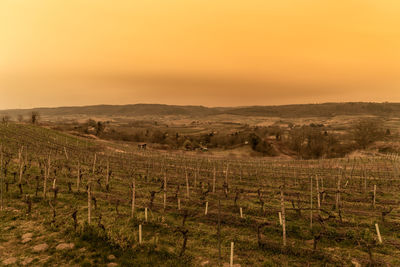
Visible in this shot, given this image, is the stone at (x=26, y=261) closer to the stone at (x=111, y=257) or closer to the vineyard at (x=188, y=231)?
the vineyard at (x=188, y=231)

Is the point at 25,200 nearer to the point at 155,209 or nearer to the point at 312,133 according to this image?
the point at 155,209

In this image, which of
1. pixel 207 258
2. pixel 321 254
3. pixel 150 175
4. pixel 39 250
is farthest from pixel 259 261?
pixel 150 175

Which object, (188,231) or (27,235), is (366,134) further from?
(27,235)

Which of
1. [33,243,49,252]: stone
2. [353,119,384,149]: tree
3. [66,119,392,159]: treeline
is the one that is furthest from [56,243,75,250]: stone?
[353,119,384,149]: tree

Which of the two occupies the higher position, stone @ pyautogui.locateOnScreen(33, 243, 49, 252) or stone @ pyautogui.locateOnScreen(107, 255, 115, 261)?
stone @ pyautogui.locateOnScreen(33, 243, 49, 252)

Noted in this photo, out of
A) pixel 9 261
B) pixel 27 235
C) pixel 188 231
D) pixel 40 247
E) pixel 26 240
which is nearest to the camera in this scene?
pixel 9 261

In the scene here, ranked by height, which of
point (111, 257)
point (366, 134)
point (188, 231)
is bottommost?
point (111, 257)

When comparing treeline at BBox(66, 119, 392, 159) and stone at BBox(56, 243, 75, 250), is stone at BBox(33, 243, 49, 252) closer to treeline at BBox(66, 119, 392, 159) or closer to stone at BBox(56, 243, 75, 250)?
stone at BBox(56, 243, 75, 250)

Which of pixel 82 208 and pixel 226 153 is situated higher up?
pixel 82 208

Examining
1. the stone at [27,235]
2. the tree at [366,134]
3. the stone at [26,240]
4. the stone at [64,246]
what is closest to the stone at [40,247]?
the stone at [64,246]

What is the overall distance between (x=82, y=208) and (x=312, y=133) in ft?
238

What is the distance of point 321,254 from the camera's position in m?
9.26

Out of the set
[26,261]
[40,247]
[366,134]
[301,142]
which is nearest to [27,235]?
[40,247]

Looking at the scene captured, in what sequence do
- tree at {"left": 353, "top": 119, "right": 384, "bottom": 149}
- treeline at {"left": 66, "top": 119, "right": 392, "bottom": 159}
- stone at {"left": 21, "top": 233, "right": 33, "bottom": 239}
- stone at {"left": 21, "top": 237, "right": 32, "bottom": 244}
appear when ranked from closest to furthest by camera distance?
stone at {"left": 21, "top": 237, "right": 32, "bottom": 244} < stone at {"left": 21, "top": 233, "right": 33, "bottom": 239} < tree at {"left": 353, "top": 119, "right": 384, "bottom": 149} < treeline at {"left": 66, "top": 119, "right": 392, "bottom": 159}
